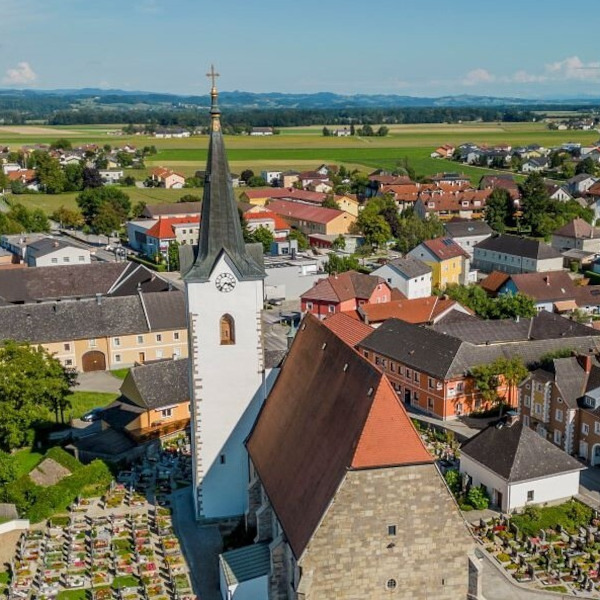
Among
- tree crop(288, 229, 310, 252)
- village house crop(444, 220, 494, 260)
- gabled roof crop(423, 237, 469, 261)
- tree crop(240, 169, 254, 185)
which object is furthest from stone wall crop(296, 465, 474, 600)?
tree crop(240, 169, 254, 185)

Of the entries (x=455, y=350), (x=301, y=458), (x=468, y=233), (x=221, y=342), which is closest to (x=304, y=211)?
(x=468, y=233)

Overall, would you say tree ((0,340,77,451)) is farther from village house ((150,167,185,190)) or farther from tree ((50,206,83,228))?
village house ((150,167,185,190))

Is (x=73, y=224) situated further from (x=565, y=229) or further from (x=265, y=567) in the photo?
(x=265, y=567)

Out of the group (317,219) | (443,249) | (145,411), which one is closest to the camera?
(145,411)

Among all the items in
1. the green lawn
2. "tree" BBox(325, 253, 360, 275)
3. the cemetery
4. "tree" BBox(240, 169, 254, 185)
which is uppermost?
"tree" BBox(240, 169, 254, 185)

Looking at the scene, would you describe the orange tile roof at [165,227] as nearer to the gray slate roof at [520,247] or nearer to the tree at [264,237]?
the tree at [264,237]

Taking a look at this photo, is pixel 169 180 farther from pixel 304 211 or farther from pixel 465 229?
pixel 465 229
